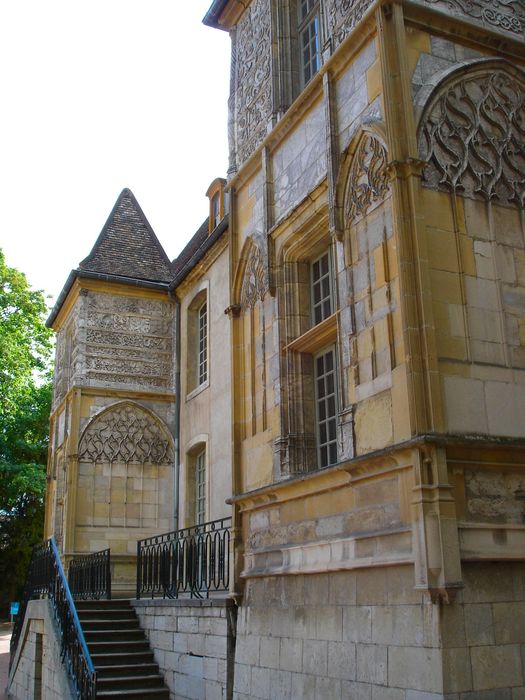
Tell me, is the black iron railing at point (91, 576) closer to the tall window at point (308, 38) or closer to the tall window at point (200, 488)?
the tall window at point (200, 488)

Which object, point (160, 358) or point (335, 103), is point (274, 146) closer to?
point (335, 103)

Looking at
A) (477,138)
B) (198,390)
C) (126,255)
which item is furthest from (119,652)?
(126,255)

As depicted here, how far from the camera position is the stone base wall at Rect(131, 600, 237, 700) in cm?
905

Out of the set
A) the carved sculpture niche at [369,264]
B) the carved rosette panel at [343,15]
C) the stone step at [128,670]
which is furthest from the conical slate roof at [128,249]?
the carved sculpture niche at [369,264]

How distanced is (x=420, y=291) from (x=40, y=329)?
19447 millimetres

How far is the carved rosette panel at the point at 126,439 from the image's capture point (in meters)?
15.9

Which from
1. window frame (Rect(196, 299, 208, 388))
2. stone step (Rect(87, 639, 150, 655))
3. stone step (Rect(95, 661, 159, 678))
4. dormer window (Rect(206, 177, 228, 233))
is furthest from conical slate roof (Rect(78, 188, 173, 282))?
stone step (Rect(95, 661, 159, 678))

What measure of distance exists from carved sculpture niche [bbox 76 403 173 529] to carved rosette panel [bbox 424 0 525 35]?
Result: 33.9ft

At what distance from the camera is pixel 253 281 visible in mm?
10297

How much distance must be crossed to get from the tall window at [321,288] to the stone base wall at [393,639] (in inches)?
117

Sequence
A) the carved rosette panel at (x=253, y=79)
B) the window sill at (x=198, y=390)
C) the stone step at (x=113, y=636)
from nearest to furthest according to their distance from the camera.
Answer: the carved rosette panel at (x=253, y=79), the stone step at (x=113, y=636), the window sill at (x=198, y=390)

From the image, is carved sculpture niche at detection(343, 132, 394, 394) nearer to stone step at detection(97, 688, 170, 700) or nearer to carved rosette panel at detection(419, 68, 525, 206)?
carved rosette panel at detection(419, 68, 525, 206)

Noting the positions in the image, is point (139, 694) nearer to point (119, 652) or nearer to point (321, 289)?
point (119, 652)

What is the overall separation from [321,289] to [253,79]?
3.77 metres
